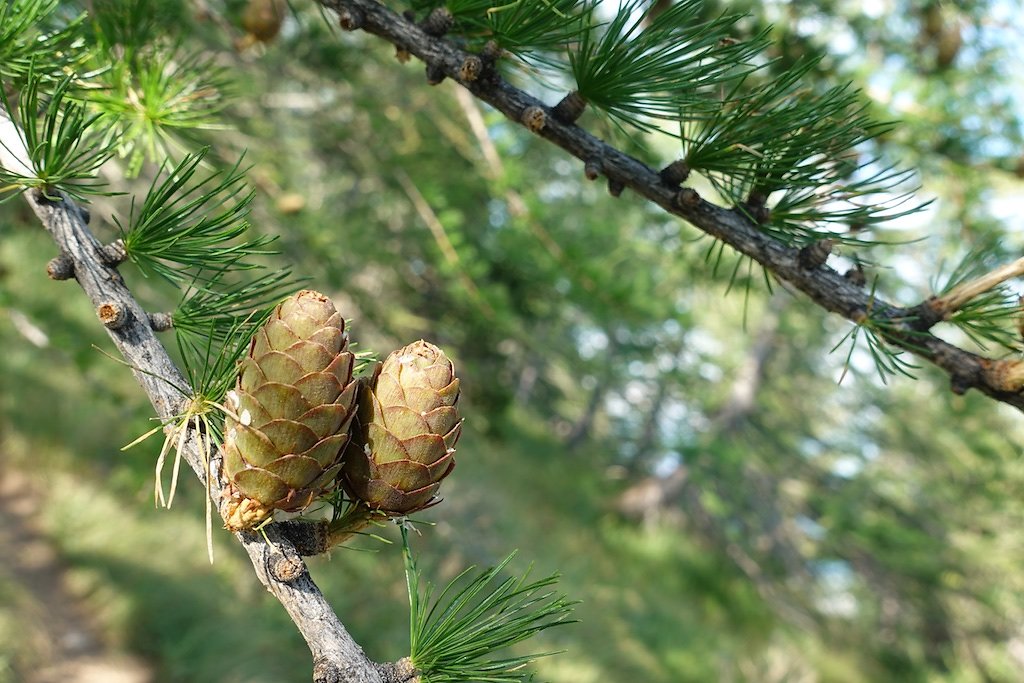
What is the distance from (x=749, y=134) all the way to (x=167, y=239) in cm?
83

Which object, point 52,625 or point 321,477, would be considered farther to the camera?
point 52,625

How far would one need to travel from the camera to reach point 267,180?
8.95 feet

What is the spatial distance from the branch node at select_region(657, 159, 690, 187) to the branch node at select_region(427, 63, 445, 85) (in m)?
0.36

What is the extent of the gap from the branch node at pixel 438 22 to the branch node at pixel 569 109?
0.66ft

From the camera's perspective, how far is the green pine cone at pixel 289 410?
710mm

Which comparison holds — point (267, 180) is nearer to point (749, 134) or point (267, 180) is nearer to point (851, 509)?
point (749, 134)

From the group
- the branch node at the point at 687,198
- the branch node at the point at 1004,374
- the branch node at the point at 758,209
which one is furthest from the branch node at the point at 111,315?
the branch node at the point at 1004,374

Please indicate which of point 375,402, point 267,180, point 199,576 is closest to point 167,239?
point 375,402

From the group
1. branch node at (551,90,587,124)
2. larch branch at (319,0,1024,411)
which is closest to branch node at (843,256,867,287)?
larch branch at (319,0,1024,411)

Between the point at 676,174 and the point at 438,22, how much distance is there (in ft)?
1.37

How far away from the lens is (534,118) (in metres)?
1.07

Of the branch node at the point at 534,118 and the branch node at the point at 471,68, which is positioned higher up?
the branch node at the point at 471,68

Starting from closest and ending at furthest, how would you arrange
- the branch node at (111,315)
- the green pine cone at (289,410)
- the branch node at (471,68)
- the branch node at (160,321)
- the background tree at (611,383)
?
1. the green pine cone at (289,410)
2. the branch node at (111,315)
3. the branch node at (160,321)
4. the branch node at (471,68)
5. the background tree at (611,383)

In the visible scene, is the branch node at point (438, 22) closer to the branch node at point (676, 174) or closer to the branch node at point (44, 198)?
the branch node at point (676, 174)
